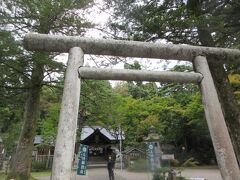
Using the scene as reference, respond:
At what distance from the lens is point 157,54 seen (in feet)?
15.7

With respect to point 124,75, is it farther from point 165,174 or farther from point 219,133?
point 165,174

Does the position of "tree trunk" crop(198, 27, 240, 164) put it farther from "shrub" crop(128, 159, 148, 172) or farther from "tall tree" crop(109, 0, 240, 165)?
"shrub" crop(128, 159, 148, 172)

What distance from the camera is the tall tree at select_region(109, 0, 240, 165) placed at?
734cm

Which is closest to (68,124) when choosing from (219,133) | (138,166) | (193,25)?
(219,133)

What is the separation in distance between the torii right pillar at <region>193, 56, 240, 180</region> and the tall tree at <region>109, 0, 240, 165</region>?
3112 mm

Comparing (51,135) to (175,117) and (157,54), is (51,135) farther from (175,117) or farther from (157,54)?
(157,54)

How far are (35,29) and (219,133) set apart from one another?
899cm

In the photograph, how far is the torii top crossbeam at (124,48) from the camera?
14.4ft

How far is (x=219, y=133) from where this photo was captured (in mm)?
4074

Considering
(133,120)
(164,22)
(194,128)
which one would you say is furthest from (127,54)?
(194,128)

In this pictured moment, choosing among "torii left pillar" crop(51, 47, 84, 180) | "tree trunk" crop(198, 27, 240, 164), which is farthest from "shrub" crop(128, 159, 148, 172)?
"torii left pillar" crop(51, 47, 84, 180)

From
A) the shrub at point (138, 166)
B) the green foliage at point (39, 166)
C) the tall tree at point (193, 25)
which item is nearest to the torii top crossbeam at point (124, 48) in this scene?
the tall tree at point (193, 25)

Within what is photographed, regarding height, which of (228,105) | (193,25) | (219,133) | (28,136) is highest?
(193,25)

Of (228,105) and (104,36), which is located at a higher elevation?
(104,36)
